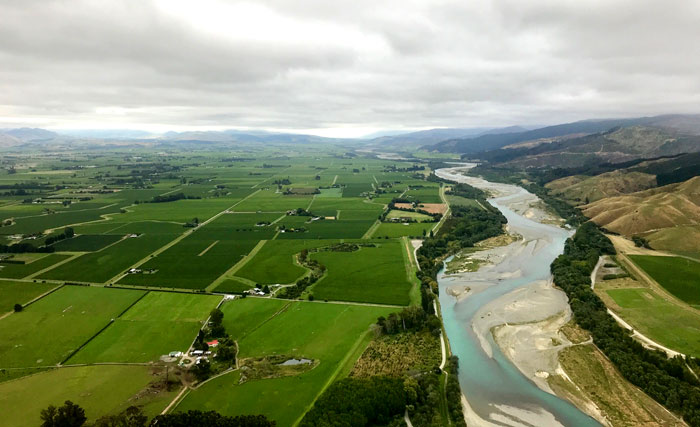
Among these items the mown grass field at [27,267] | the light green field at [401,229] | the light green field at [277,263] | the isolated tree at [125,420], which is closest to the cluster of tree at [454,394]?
the isolated tree at [125,420]

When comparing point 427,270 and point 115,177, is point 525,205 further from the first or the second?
point 115,177

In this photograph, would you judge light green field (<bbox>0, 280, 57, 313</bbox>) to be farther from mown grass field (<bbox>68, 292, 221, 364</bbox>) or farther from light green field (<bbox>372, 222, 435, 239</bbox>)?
light green field (<bbox>372, 222, 435, 239</bbox>)

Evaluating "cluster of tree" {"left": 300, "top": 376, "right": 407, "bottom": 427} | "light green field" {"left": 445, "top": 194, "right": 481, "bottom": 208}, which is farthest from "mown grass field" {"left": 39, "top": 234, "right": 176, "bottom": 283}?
"light green field" {"left": 445, "top": 194, "right": 481, "bottom": 208}

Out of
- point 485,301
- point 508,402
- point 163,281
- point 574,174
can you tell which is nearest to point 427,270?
point 485,301

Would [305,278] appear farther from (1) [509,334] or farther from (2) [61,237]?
(2) [61,237]

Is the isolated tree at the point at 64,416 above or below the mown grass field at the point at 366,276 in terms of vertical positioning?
above

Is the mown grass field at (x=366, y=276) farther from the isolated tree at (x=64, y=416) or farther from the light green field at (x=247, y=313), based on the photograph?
the isolated tree at (x=64, y=416)
